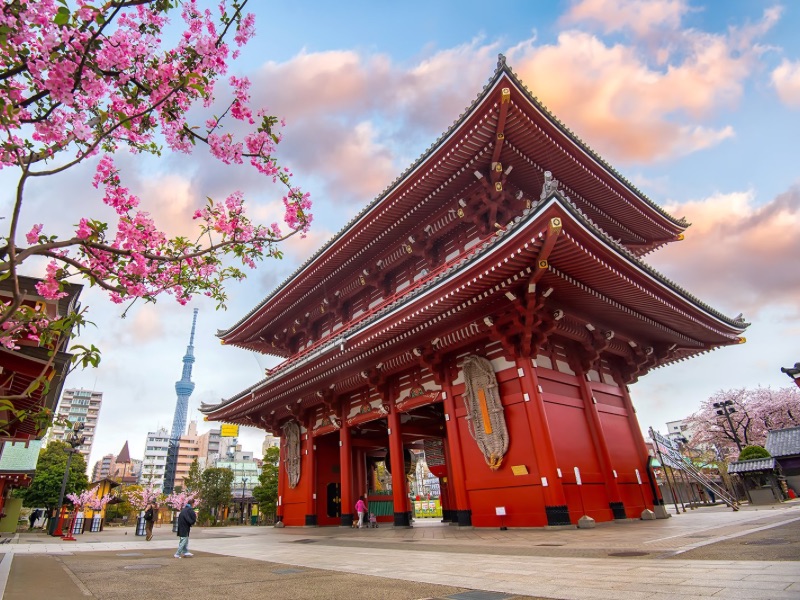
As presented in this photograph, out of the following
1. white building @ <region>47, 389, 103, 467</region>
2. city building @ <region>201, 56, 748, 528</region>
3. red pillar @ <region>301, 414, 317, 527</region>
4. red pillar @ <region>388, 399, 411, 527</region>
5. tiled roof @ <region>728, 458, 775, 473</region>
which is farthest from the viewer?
white building @ <region>47, 389, 103, 467</region>

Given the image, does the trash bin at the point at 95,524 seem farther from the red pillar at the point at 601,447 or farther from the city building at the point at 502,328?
the red pillar at the point at 601,447

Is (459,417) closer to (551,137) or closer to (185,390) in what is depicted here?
(551,137)

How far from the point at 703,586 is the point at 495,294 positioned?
7.65 metres

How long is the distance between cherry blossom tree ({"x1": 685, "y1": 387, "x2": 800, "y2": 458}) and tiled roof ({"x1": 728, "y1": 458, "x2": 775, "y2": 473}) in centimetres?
1598

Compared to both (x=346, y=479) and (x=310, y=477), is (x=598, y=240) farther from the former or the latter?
(x=310, y=477)

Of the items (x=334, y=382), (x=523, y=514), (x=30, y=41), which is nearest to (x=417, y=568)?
(x=523, y=514)

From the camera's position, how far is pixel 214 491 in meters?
35.7

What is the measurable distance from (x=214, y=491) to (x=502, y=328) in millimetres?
34292

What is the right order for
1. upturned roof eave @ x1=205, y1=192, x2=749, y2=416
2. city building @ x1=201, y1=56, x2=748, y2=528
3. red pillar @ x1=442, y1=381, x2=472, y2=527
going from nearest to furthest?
1. upturned roof eave @ x1=205, y1=192, x2=749, y2=416
2. city building @ x1=201, y1=56, x2=748, y2=528
3. red pillar @ x1=442, y1=381, x2=472, y2=527

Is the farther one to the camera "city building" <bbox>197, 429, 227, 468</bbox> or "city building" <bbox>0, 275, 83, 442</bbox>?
"city building" <bbox>197, 429, 227, 468</bbox>

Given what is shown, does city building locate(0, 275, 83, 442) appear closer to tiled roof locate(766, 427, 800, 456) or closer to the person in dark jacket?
the person in dark jacket

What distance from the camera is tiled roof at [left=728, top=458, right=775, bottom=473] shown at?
19250 mm

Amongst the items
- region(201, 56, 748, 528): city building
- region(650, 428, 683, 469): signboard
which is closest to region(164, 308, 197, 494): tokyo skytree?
region(201, 56, 748, 528): city building

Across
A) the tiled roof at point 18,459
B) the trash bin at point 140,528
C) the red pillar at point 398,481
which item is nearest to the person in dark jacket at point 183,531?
the red pillar at point 398,481
